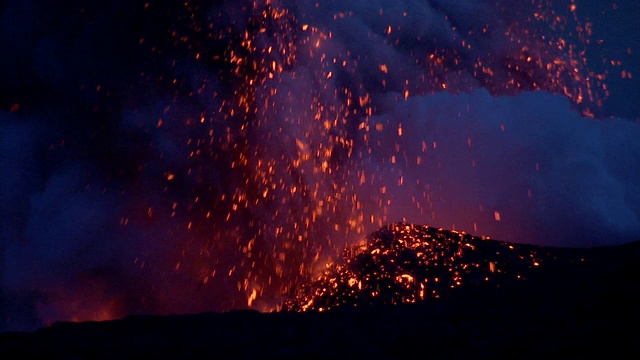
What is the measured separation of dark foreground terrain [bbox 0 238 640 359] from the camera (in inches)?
143

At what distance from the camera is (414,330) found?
4.11 metres

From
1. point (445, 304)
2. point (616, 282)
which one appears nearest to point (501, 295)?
point (445, 304)

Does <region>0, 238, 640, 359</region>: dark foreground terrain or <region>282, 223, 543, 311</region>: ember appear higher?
<region>0, 238, 640, 359</region>: dark foreground terrain

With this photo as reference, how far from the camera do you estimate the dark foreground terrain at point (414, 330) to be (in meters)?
3.62

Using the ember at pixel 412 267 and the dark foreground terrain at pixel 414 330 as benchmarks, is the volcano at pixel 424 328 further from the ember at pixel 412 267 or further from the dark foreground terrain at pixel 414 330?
the ember at pixel 412 267

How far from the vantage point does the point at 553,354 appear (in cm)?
347

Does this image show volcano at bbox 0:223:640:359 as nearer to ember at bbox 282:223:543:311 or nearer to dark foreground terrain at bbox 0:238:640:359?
dark foreground terrain at bbox 0:238:640:359

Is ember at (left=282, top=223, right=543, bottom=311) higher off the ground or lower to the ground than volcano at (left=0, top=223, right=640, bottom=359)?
lower

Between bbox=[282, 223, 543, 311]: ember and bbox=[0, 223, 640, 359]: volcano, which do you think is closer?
bbox=[0, 223, 640, 359]: volcano

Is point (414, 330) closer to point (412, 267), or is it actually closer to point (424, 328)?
point (424, 328)

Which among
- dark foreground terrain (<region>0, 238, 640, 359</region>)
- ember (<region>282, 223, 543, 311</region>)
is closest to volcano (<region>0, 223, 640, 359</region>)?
dark foreground terrain (<region>0, 238, 640, 359</region>)

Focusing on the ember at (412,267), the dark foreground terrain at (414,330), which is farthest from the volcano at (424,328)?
the ember at (412,267)

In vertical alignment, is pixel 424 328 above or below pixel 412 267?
above

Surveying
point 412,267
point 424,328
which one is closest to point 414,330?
point 424,328
